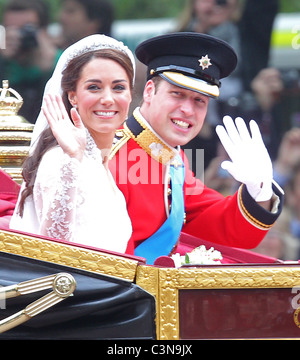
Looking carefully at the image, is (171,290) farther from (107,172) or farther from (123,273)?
(107,172)

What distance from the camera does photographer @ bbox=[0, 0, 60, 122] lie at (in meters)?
5.28

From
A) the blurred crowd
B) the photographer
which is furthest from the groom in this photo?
the photographer

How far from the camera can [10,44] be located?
208 inches

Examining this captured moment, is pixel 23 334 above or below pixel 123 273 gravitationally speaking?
below

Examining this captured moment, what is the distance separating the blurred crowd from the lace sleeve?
2.35 metres

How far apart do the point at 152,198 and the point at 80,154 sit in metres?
0.57

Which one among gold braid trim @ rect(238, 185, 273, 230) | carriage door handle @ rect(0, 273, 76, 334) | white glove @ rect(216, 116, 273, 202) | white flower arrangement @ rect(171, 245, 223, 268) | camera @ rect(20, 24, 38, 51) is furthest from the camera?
camera @ rect(20, 24, 38, 51)

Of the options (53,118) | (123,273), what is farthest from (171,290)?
(53,118)

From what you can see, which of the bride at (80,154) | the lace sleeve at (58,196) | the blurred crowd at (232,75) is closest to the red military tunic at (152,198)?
the bride at (80,154)

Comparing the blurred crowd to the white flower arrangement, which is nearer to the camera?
the white flower arrangement

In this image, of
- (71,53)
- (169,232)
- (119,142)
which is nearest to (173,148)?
(119,142)

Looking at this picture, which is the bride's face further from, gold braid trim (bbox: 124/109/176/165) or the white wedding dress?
gold braid trim (bbox: 124/109/176/165)

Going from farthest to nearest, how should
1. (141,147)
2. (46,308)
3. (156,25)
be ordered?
(156,25), (141,147), (46,308)
